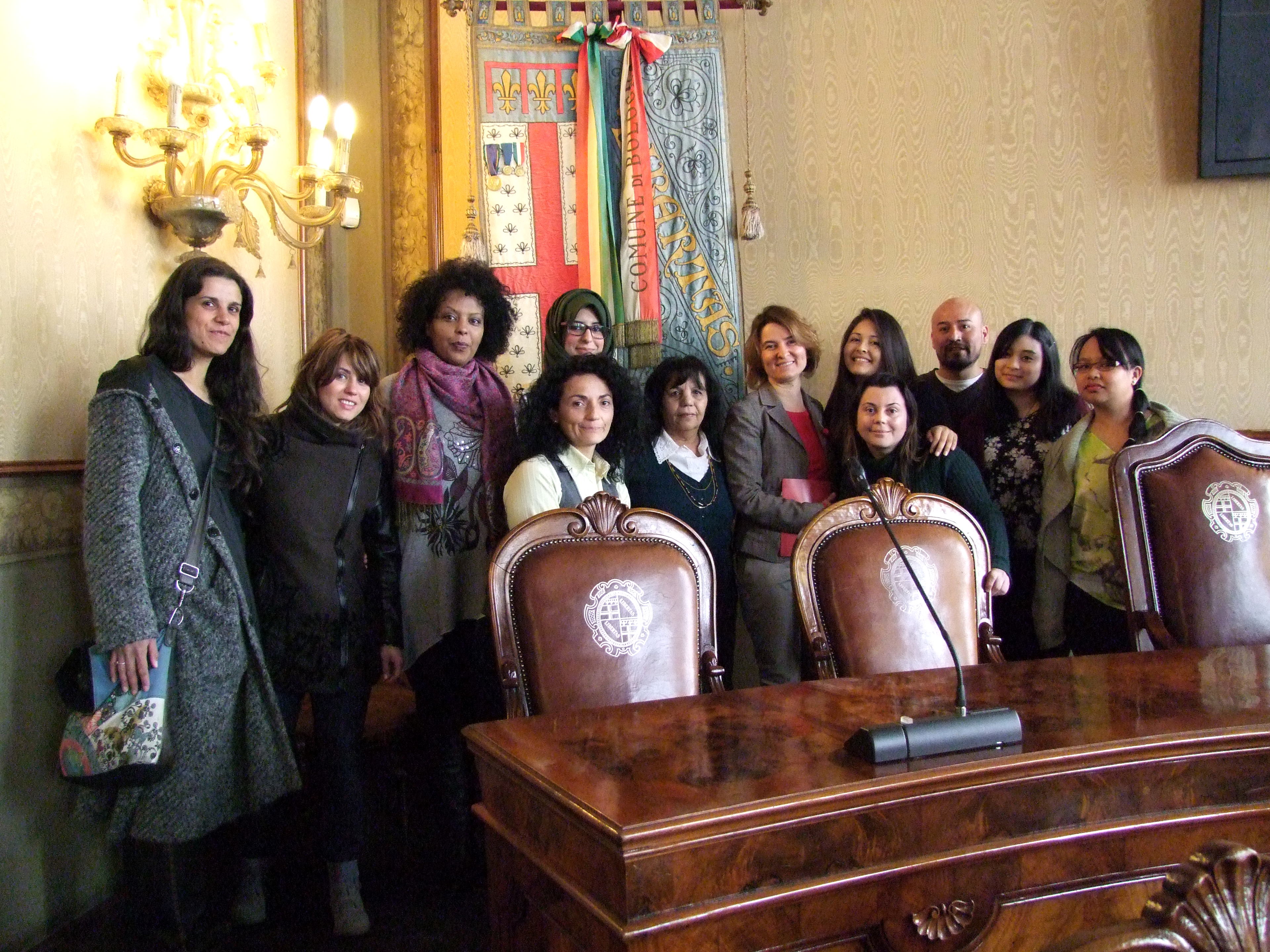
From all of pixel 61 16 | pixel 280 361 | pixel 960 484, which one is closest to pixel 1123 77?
pixel 960 484

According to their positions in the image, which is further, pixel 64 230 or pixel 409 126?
pixel 409 126

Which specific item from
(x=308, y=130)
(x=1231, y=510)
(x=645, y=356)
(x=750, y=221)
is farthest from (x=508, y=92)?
(x=1231, y=510)

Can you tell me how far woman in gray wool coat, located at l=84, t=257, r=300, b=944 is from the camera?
181 centimetres

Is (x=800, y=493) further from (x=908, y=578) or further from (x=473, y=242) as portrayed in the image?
(x=473, y=242)

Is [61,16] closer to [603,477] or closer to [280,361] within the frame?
[280,361]

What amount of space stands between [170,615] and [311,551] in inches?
12.8

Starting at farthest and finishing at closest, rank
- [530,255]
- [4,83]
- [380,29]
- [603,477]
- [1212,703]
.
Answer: [380,29], [530,255], [603,477], [4,83], [1212,703]

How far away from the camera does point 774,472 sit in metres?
2.71

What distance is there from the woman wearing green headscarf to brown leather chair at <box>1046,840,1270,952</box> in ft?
7.28

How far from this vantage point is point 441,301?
2.48 metres

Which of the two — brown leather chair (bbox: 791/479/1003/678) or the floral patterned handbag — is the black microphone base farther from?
the floral patterned handbag

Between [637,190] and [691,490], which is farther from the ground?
[637,190]

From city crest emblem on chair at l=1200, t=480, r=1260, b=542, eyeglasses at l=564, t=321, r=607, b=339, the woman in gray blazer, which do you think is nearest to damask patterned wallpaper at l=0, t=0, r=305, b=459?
eyeglasses at l=564, t=321, r=607, b=339

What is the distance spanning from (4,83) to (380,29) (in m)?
2.06
